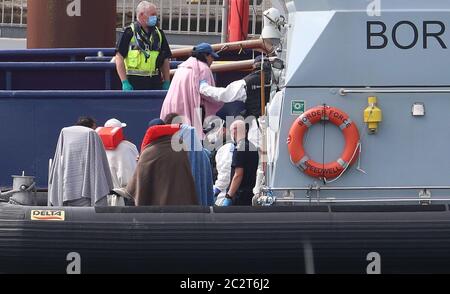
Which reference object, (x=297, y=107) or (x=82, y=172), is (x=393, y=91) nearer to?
(x=297, y=107)

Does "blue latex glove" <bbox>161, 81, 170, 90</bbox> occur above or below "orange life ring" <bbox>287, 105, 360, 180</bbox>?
above

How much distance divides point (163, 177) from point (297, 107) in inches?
43.2

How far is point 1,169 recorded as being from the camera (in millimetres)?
11133

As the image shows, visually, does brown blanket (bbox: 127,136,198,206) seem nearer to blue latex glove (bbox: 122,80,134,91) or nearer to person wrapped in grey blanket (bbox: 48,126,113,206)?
person wrapped in grey blanket (bbox: 48,126,113,206)

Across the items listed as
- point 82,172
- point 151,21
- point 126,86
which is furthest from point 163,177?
point 151,21

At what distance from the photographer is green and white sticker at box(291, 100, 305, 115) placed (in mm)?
9008

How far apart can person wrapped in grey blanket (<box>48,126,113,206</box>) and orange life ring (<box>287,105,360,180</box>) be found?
1.45m

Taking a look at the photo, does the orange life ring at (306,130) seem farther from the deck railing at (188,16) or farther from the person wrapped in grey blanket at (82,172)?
the deck railing at (188,16)

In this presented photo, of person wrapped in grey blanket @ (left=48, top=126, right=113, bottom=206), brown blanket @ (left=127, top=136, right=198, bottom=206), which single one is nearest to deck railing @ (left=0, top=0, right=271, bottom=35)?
person wrapped in grey blanket @ (left=48, top=126, right=113, bottom=206)

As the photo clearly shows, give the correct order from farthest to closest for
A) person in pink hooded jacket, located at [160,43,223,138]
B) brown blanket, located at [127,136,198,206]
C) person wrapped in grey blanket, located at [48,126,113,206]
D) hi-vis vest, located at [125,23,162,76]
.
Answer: hi-vis vest, located at [125,23,162,76]
person in pink hooded jacket, located at [160,43,223,138]
person wrapped in grey blanket, located at [48,126,113,206]
brown blanket, located at [127,136,198,206]

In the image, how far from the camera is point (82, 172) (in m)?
9.61

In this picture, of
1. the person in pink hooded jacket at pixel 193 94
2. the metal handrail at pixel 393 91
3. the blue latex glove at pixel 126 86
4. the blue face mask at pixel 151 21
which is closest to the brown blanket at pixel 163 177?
the metal handrail at pixel 393 91
